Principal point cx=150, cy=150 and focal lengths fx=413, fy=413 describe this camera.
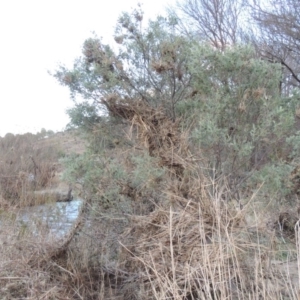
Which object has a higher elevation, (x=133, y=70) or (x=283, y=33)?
(x=283, y=33)

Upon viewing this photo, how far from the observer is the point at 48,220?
5047 millimetres

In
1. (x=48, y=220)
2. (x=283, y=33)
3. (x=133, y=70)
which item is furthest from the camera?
(x=283, y=33)

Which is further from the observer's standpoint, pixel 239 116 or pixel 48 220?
pixel 48 220

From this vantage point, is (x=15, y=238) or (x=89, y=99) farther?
(x=89, y=99)

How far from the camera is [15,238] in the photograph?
466 centimetres

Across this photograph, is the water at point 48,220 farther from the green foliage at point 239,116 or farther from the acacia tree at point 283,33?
the acacia tree at point 283,33

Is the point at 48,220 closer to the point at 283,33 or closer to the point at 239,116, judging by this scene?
the point at 239,116

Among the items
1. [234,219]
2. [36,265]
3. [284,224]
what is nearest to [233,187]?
[234,219]

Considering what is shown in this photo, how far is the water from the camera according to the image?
4781mm

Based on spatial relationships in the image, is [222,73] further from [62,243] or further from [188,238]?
[62,243]

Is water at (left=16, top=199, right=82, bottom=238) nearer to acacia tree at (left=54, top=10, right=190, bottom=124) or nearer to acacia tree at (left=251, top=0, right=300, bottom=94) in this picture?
acacia tree at (left=54, top=10, right=190, bottom=124)

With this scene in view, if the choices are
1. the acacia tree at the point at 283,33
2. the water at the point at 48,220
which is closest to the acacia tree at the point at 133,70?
the water at the point at 48,220

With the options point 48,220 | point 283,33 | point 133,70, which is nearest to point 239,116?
point 133,70

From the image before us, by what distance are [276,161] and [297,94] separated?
894 mm
